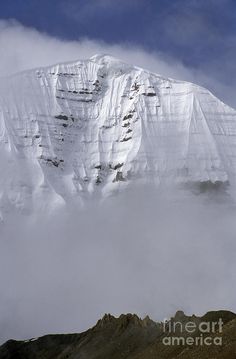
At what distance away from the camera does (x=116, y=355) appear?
458ft

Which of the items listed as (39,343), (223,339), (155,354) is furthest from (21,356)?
(223,339)

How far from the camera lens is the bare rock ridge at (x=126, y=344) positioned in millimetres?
105062

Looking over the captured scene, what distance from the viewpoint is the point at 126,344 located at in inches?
5640

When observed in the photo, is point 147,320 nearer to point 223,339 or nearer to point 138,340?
point 138,340

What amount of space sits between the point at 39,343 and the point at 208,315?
4570 cm
